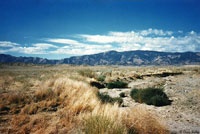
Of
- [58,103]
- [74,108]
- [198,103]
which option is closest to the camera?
[74,108]

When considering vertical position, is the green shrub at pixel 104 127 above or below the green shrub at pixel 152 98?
above

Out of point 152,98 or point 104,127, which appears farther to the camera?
point 152,98

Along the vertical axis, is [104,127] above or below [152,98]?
above

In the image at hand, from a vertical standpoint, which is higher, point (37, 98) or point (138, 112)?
point (138, 112)

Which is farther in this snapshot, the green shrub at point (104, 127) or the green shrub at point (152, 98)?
the green shrub at point (152, 98)

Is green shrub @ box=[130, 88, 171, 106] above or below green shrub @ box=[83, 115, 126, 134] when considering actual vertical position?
below

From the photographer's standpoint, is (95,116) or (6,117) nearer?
(95,116)

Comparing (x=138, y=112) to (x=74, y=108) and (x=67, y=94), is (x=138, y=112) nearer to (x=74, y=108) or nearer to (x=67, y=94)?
(x=74, y=108)

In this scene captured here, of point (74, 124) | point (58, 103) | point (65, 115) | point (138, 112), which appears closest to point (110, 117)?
point (138, 112)

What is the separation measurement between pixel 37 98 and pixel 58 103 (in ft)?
4.03

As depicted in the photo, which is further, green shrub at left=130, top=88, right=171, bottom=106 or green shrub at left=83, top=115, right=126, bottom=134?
green shrub at left=130, top=88, right=171, bottom=106

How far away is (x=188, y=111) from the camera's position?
20.9ft

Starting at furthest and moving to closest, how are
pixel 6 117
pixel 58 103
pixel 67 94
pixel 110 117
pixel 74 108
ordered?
pixel 67 94 < pixel 58 103 < pixel 74 108 < pixel 6 117 < pixel 110 117

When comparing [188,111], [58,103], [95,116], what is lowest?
[188,111]
